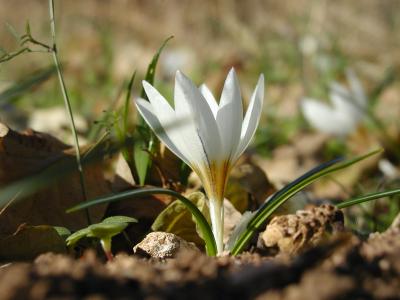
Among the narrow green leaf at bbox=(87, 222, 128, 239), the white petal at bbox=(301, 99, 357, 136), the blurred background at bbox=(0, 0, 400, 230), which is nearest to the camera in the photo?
the narrow green leaf at bbox=(87, 222, 128, 239)

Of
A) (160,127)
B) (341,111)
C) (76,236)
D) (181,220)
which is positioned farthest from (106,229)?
(341,111)

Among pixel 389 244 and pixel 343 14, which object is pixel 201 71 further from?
pixel 389 244

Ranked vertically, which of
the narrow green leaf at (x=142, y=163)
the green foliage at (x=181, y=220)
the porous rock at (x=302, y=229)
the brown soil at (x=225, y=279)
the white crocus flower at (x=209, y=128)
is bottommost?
the green foliage at (x=181, y=220)

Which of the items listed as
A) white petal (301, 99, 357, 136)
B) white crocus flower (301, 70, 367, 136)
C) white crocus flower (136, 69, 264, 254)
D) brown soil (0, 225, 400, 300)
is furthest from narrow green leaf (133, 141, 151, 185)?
white petal (301, 99, 357, 136)

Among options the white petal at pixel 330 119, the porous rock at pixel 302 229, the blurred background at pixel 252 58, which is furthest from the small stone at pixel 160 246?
the white petal at pixel 330 119

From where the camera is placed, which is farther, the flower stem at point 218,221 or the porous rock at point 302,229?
the flower stem at point 218,221

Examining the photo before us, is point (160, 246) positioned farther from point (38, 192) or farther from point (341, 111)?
point (341, 111)

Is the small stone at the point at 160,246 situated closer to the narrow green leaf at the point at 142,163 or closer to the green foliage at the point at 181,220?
the green foliage at the point at 181,220

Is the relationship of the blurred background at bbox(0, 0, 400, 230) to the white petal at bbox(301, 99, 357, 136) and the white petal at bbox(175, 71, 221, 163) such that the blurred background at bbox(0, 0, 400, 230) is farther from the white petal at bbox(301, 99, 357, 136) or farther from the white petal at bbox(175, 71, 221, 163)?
the white petal at bbox(175, 71, 221, 163)

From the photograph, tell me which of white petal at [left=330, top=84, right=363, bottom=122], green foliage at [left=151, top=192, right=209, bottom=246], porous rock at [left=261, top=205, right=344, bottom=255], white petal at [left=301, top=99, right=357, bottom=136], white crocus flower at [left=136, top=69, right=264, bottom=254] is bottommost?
white petal at [left=301, top=99, right=357, bottom=136]
